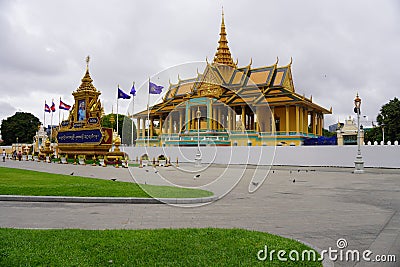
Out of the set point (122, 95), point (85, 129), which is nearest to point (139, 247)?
point (122, 95)

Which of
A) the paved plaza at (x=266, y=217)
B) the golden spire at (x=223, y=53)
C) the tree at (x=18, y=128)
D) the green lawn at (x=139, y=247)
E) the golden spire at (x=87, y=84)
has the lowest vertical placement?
the paved plaza at (x=266, y=217)

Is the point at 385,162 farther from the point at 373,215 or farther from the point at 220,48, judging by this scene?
the point at 220,48

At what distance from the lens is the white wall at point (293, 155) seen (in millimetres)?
25984

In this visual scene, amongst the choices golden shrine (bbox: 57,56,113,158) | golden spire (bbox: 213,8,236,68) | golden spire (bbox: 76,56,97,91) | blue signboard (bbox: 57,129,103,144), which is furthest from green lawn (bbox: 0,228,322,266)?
golden spire (bbox: 213,8,236,68)

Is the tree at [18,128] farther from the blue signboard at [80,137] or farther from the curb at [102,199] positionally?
the curb at [102,199]

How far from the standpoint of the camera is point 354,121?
125ft

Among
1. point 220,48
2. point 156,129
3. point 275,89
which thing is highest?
point 220,48

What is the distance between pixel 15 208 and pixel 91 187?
3.16m

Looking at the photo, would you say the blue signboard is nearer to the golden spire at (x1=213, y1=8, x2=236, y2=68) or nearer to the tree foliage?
the golden spire at (x1=213, y1=8, x2=236, y2=68)

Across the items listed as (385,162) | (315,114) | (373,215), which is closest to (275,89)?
(315,114)

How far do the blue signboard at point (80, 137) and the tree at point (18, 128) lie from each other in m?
45.3

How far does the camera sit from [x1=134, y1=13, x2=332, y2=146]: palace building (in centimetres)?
3603

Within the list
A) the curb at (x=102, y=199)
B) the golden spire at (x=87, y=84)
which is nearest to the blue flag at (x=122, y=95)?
the golden spire at (x=87, y=84)

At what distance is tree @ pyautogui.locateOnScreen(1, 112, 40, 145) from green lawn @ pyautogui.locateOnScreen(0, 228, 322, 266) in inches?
3212
